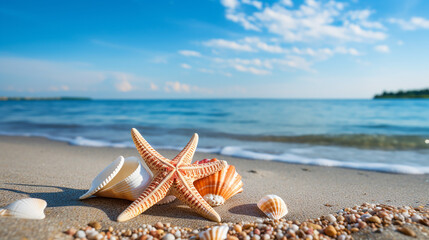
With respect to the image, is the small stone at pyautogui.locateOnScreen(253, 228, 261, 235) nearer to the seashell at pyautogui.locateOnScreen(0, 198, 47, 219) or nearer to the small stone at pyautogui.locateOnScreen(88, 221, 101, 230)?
the small stone at pyautogui.locateOnScreen(88, 221, 101, 230)

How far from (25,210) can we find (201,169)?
157 centimetres

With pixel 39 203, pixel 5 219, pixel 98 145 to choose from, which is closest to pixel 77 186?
pixel 39 203

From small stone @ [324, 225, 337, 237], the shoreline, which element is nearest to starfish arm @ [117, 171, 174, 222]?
small stone @ [324, 225, 337, 237]

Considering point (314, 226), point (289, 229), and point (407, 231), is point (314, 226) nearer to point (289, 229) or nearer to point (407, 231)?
point (289, 229)

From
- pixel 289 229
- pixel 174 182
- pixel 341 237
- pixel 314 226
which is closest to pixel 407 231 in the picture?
pixel 341 237

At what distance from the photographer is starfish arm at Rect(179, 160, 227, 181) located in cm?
274

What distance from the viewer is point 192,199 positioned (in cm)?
262

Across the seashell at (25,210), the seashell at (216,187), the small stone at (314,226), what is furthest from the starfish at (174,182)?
the small stone at (314,226)

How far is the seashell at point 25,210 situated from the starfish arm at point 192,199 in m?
1.17

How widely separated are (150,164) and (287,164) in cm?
364

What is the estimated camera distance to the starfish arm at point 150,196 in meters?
2.39

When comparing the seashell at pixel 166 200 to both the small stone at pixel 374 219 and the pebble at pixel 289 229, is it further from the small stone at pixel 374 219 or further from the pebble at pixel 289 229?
the small stone at pixel 374 219

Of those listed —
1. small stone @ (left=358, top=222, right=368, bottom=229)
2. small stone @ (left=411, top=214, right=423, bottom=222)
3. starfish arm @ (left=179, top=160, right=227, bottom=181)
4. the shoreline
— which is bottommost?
the shoreline

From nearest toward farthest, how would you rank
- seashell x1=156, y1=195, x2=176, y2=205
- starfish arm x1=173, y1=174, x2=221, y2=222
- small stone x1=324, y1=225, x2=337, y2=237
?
small stone x1=324, y1=225, x2=337, y2=237 < starfish arm x1=173, y1=174, x2=221, y2=222 < seashell x1=156, y1=195, x2=176, y2=205
